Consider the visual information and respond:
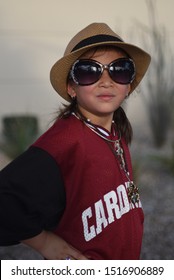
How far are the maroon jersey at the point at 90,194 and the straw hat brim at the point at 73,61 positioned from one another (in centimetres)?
19

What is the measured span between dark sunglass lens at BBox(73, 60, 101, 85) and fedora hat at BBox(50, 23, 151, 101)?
5 centimetres

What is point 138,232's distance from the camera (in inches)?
77.2

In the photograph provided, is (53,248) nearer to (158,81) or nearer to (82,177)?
(82,177)

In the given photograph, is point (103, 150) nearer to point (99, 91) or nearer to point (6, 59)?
point (99, 91)

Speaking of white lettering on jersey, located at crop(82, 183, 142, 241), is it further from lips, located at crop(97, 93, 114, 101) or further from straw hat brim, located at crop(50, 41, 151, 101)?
straw hat brim, located at crop(50, 41, 151, 101)

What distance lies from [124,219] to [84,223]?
6.1 inches

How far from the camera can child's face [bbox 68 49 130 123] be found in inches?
74.6

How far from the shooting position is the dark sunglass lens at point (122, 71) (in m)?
1.89

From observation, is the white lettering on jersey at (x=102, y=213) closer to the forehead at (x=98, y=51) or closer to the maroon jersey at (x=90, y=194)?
the maroon jersey at (x=90, y=194)

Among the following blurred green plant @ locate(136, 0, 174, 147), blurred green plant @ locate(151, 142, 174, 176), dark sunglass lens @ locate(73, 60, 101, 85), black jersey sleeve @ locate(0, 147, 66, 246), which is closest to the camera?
black jersey sleeve @ locate(0, 147, 66, 246)

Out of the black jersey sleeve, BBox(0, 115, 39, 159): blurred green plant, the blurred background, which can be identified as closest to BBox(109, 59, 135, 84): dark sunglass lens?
the black jersey sleeve

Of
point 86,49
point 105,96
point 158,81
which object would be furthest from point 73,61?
point 158,81

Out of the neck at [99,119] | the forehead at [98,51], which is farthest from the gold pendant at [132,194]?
the forehead at [98,51]
